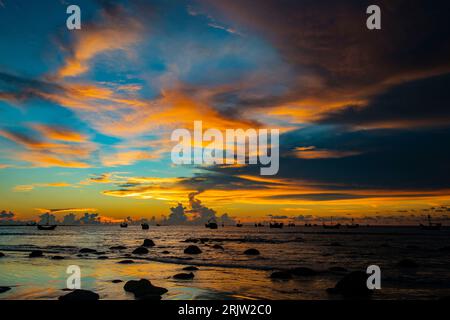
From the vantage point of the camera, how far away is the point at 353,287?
2212 centimetres

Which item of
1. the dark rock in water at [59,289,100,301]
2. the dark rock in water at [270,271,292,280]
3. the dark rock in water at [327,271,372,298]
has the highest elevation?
the dark rock in water at [59,289,100,301]

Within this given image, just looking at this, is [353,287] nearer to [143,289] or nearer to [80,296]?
[143,289]

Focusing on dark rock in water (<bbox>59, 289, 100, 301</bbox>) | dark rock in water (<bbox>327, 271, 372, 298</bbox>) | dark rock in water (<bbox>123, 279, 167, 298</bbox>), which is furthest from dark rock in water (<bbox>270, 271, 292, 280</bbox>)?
dark rock in water (<bbox>59, 289, 100, 301</bbox>)

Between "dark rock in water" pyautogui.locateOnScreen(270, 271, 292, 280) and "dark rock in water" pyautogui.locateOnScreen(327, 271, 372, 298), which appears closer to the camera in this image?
"dark rock in water" pyautogui.locateOnScreen(327, 271, 372, 298)

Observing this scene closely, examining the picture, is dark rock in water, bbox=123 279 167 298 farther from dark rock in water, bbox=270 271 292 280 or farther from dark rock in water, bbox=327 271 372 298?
dark rock in water, bbox=327 271 372 298

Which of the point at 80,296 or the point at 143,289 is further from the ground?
the point at 80,296

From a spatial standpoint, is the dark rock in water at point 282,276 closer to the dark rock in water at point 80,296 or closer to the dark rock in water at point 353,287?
the dark rock in water at point 353,287

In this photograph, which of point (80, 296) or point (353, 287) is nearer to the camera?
point (80, 296)

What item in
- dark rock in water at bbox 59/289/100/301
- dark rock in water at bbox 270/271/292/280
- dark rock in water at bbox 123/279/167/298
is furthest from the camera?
dark rock in water at bbox 270/271/292/280

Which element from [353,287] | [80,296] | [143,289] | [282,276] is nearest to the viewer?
[80,296]

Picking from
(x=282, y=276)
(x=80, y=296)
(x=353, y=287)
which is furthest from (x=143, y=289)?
(x=353, y=287)

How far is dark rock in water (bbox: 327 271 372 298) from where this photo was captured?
2184 centimetres

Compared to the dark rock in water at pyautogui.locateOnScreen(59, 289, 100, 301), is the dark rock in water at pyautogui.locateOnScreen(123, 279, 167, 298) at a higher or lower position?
lower
